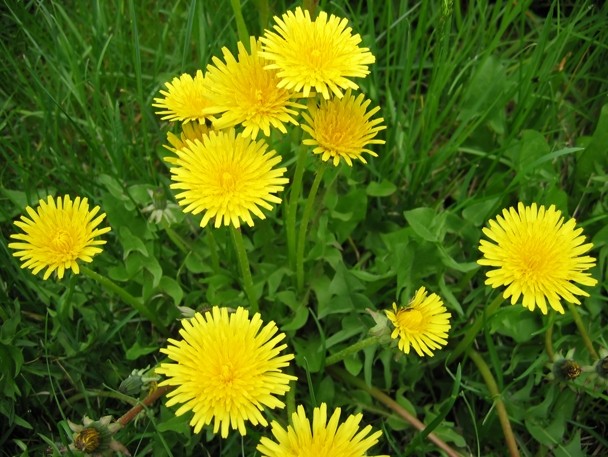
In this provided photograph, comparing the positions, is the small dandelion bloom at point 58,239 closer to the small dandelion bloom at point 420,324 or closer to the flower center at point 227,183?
the flower center at point 227,183

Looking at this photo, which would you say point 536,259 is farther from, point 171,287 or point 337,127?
point 171,287

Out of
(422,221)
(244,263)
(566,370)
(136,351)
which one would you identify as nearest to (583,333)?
(566,370)

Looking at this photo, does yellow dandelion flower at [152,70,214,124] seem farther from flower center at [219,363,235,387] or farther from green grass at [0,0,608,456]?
flower center at [219,363,235,387]

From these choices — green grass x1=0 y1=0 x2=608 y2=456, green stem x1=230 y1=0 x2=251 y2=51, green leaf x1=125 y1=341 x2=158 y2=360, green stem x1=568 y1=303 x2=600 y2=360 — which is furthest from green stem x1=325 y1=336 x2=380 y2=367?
green stem x1=230 y1=0 x2=251 y2=51

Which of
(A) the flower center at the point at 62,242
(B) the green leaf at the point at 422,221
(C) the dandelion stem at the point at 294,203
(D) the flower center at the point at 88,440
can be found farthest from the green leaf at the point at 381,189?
(D) the flower center at the point at 88,440

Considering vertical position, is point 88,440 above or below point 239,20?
below

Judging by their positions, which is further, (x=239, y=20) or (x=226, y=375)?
(x=239, y=20)
